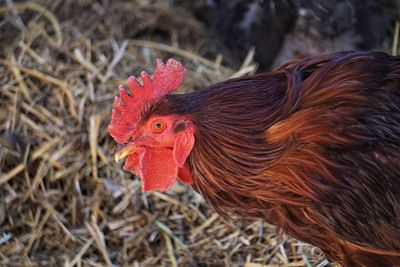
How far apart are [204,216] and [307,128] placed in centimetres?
149

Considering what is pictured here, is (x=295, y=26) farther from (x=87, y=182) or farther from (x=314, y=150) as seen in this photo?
(x=314, y=150)

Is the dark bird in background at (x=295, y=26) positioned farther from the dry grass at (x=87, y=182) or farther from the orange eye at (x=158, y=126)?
the orange eye at (x=158, y=126)

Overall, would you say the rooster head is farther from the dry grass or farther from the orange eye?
the dry grass

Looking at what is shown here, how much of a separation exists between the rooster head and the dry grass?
3.51ft

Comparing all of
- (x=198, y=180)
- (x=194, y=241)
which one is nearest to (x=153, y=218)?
(x=194, y=241)

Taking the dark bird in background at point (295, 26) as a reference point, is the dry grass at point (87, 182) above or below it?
below

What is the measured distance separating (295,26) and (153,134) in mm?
2031

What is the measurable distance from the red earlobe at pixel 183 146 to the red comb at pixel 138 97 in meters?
0.19

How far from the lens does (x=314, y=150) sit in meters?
2.28

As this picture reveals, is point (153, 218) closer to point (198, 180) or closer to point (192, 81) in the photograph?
point (192, 81)

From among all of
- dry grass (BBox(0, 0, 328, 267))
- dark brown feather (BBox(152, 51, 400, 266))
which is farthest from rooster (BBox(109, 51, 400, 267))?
dry grass (BBox(0, 0, 328, 267))

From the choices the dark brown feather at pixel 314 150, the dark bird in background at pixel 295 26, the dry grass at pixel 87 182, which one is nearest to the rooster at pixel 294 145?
the dark brown feather at pixel 314 150

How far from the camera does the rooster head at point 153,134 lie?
2.41m

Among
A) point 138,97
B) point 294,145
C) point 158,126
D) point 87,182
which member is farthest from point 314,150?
point 87,182
